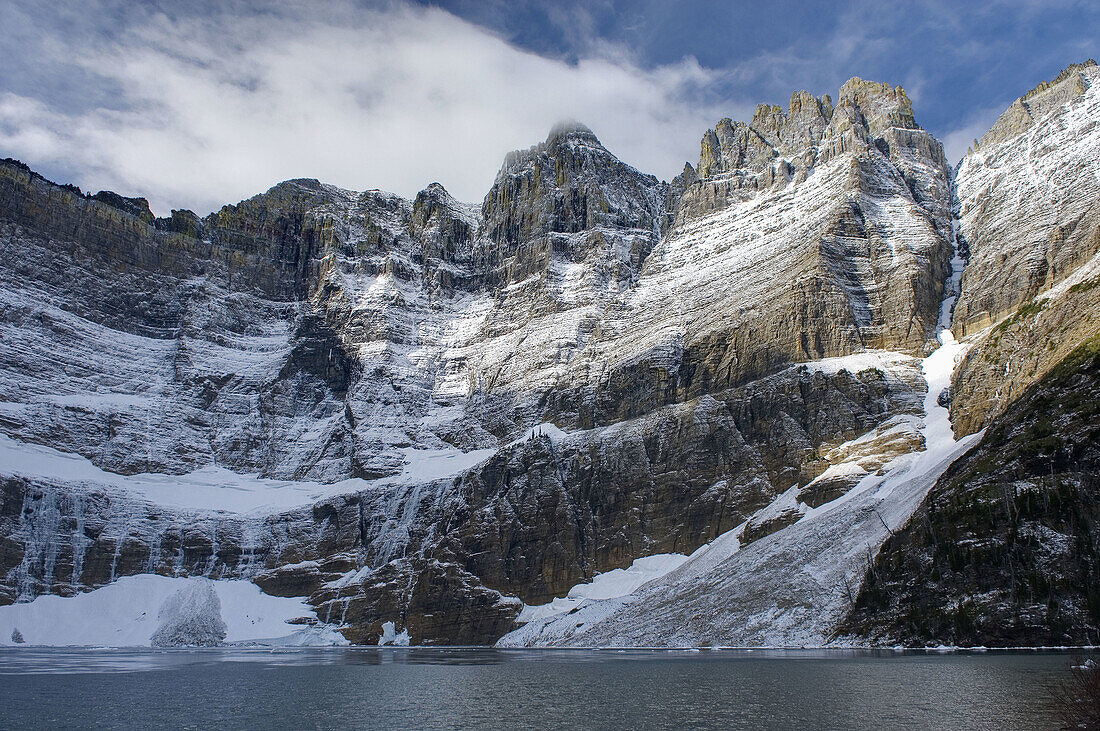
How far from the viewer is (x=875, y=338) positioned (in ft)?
512

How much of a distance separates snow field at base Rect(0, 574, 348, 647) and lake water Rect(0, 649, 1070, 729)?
94592 millimetres

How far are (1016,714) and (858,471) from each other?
99.5 m

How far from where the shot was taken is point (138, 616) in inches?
6506

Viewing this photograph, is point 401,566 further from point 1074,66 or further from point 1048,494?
point 1074,66

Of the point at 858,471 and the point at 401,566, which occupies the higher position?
the point at 858,471

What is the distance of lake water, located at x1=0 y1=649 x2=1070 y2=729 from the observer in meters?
36.2

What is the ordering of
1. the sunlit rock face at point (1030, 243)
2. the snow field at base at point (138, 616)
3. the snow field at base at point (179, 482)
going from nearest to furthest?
the sunlit rock face at point (1030, 243) < the snow field at base at point (138, 616) < the snow field at base at point (179, 482)

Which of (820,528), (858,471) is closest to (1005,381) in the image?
(858,471)

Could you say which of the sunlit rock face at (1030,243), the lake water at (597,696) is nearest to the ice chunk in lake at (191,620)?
the lake water at (597,696)

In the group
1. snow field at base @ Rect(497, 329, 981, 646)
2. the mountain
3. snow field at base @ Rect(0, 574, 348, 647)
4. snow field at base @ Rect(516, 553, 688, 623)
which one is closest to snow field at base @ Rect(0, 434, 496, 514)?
the mountain

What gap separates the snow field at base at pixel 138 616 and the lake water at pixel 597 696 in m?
94.6

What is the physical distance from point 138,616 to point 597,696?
147 metres

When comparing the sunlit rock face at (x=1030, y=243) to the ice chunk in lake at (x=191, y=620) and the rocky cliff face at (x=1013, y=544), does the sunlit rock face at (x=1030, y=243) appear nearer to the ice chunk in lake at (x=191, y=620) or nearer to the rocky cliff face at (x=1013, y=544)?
the rocky cliff face at (x=1013, y=544)

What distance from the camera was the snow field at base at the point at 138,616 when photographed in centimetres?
15812
